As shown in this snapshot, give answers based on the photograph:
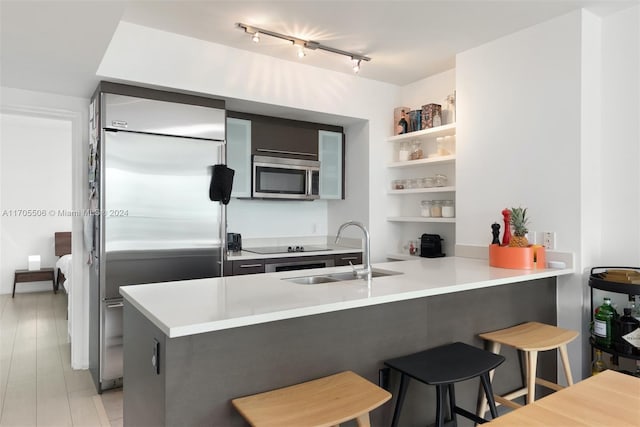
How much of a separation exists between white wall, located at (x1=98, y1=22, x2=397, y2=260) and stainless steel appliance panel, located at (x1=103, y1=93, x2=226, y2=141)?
0.49 ft

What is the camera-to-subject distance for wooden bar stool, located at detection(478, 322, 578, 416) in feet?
7.04

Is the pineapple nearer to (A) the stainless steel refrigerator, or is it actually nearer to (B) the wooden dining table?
(B) the wooden dining table

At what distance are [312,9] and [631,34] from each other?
2.02 m

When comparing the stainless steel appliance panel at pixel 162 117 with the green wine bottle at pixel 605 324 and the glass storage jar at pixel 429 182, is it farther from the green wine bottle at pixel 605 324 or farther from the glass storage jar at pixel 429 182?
the green wine bottle at pixel 605 324

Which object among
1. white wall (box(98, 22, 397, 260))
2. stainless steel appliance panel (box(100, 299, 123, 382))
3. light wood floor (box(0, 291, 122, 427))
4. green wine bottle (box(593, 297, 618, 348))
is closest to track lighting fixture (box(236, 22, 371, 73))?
white wall (box(98, 22, 397, 260))

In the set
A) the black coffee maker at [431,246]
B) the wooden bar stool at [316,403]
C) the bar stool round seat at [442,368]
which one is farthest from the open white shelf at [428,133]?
the wooden bar stool at [316,403]

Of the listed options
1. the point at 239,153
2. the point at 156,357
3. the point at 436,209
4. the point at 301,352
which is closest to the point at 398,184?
the point at 436,209

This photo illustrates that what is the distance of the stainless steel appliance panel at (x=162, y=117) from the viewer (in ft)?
9.73

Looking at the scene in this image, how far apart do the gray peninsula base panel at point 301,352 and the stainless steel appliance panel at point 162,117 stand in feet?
4.96

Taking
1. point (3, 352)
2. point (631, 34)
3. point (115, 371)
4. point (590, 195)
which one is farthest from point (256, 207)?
point (631, 34)

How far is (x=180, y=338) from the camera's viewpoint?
58.1 inches

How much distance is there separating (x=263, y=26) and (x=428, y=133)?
1757 millimetres

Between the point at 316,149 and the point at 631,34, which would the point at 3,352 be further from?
the point at 631,34

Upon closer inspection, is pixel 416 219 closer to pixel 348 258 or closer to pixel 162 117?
pixel 348 258
